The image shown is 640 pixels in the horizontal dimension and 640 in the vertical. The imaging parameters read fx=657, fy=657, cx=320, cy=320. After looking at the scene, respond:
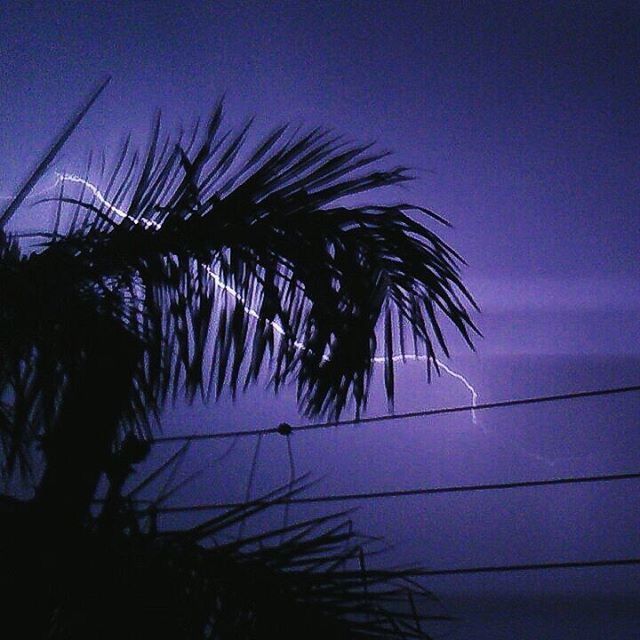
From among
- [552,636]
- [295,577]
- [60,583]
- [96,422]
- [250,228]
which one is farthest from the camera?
[552,636]

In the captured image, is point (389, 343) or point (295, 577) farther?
point (389, 343)

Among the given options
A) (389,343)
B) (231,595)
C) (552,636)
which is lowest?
(552,636)

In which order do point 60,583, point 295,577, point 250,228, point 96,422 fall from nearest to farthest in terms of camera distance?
point 60,583 → point 295,577 → point 96,422 → point 250,228

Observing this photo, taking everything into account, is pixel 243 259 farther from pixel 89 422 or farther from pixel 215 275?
pixel 89 422

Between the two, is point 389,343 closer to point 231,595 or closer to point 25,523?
point 231,595

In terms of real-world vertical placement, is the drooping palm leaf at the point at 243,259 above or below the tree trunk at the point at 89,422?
above

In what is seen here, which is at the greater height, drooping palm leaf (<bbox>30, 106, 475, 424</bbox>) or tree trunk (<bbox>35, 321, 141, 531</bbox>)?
drooping palm leaf (<bbox>30, 106, 475, 424</bbox>)

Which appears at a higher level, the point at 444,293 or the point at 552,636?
the point at 444,293

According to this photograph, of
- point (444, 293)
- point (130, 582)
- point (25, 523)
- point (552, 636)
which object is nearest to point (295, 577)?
point (130, 582)
